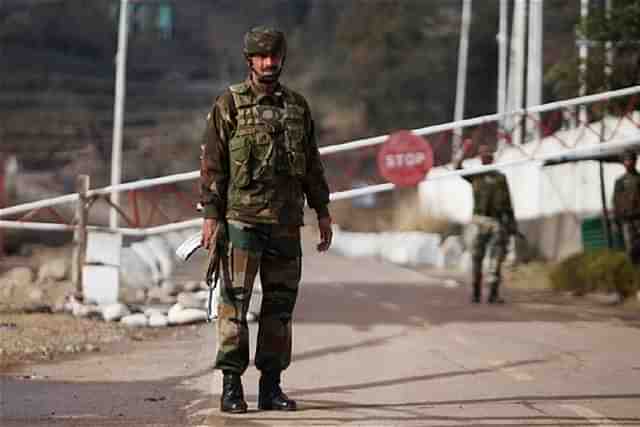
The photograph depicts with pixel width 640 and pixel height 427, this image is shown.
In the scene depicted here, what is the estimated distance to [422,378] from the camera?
9.76 m

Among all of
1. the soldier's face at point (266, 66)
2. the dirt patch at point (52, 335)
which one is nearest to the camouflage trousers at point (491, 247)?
the dirt patch at point (52, 335)

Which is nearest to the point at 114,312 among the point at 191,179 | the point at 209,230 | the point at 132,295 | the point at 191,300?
the point at 191,300

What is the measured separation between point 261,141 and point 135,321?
6.53 metres

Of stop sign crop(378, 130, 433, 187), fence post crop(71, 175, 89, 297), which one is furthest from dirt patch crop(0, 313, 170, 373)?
stop sign crop(378, 130, 433, 187)

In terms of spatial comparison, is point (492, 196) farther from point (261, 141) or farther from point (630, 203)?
point (261, 141)

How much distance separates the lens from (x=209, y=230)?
7.83m

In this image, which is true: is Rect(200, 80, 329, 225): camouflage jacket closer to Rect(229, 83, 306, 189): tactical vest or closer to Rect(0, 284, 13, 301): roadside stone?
Rect(229, 83, 306, 189): tactical vest

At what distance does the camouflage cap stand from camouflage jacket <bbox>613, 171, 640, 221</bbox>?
10760mm

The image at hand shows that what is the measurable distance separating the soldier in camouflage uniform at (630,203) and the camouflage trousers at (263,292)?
34.4ft

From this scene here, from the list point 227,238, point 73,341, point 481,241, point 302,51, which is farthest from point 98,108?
point 227,238

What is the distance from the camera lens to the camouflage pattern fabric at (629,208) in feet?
58.6

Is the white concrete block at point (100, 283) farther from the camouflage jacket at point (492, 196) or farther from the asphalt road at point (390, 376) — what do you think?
the camouflage jacket at point (492, 196)

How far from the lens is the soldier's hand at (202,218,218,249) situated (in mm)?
7828

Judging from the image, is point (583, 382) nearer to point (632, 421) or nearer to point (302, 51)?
point (632, 421)
